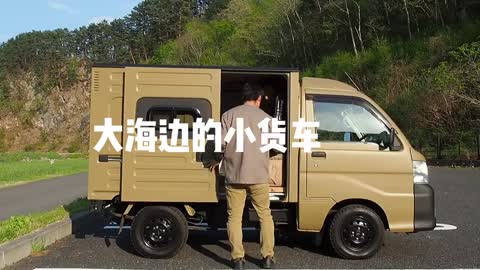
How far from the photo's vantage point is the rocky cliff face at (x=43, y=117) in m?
84.6

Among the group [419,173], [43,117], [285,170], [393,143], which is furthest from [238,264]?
[43,117]

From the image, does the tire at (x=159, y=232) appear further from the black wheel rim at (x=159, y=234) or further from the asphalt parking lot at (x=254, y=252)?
the asphalt parking lot at (x=254, y=252)

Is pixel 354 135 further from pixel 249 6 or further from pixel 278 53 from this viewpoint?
pixel 249 6

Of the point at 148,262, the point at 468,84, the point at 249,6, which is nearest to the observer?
the point at 148,262

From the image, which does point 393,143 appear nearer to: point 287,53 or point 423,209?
point 423,209

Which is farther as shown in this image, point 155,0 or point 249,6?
point 155,0

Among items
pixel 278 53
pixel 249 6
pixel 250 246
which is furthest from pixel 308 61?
pixel 250 246

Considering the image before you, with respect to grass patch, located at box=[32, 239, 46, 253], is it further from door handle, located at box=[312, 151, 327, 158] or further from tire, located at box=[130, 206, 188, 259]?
door handle, located at box=[312, 151, 327, 158]

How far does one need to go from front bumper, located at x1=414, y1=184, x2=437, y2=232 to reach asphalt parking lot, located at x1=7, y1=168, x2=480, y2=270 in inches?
16.6

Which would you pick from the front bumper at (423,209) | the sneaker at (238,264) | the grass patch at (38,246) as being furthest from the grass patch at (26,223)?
the front bumper at (423,209)

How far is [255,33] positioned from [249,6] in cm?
1105

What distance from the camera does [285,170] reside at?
22.8 ft

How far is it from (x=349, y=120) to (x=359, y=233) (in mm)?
1382

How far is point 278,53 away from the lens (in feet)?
222
